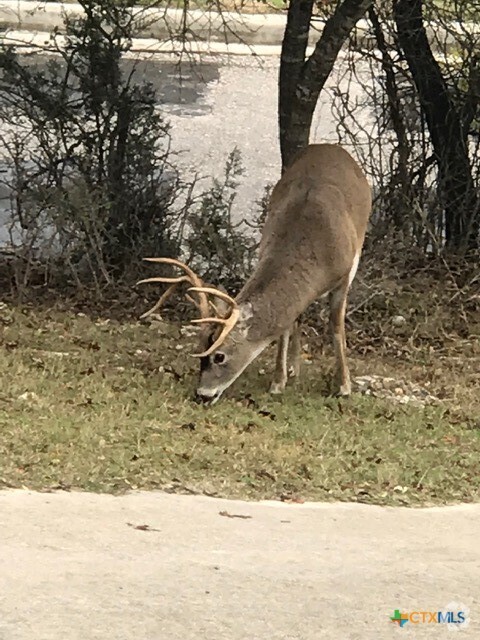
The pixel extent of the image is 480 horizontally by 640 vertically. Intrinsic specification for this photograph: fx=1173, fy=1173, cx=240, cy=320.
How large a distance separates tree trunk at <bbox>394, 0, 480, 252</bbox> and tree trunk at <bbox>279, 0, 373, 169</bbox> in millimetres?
1779

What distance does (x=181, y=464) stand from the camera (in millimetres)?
5973

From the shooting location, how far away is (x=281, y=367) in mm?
7926

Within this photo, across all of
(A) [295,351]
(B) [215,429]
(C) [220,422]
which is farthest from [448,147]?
(B) [215,429]

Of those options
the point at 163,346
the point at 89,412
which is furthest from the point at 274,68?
the point at 89,412

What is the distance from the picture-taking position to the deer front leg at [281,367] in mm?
7883

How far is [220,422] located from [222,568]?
2451mm

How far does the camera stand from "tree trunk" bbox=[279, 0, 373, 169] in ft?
30.3

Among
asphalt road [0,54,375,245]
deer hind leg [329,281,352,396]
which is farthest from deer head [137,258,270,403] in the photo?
asphalt road [0,54,375,245]

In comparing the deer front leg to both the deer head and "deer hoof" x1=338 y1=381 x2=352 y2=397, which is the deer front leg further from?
the deer head

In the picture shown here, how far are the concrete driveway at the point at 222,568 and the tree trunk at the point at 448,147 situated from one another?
6029 millimetres

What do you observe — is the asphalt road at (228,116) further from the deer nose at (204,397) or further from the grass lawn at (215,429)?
the deer nose at (204,397)

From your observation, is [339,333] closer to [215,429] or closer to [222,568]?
[215,429]

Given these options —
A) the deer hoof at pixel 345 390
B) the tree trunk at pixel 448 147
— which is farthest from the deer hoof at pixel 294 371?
the tree trunk at pixel 448 147

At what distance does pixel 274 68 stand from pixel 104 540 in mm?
16261
